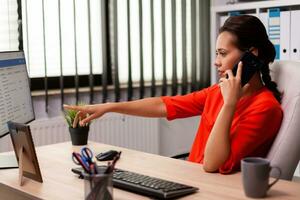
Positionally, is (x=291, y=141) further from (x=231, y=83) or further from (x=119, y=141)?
(x=119, y=141)

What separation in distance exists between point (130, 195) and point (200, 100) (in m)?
0.88

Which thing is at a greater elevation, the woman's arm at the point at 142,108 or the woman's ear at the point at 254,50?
the woman's ear at the point at 254,50

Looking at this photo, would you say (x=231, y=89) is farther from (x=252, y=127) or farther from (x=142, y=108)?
(x=142, y=108)

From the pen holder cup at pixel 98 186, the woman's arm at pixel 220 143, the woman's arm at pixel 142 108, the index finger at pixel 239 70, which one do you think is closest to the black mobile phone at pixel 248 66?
the index finger at pixel 239 70

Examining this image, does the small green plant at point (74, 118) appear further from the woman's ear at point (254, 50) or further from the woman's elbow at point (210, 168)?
the woman's ear at point (254, 50)

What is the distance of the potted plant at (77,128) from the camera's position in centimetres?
208

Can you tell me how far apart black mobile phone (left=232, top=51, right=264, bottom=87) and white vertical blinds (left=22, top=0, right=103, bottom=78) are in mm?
1708

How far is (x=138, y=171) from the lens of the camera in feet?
5.44

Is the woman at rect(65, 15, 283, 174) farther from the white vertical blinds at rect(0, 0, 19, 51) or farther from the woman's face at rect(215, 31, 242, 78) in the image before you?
the white vertical blinds at rect(0, 0, 19, 51)

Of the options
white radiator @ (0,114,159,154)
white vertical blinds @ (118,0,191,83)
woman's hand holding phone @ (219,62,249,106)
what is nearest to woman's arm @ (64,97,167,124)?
woman's hand holding phone @ (219,62,249,106)

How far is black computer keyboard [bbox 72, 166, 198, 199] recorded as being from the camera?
52.3 inches

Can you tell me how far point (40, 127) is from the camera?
310 cm

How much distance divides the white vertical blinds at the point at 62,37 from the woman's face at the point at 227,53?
5.21ft

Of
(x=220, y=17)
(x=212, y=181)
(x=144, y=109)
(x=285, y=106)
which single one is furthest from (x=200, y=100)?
(x=220, y=17)
